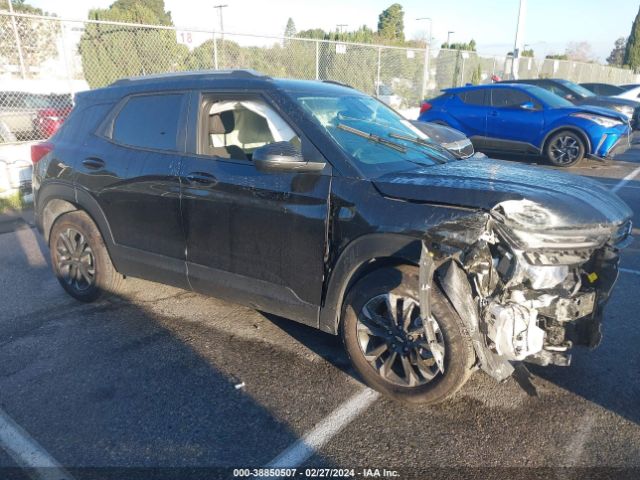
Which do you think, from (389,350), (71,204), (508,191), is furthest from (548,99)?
(71,204)

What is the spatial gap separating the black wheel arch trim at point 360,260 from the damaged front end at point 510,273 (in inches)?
6.1

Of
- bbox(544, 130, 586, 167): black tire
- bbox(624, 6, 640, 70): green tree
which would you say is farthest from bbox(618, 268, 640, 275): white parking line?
bbox(624, 6, 640, 70): green tree

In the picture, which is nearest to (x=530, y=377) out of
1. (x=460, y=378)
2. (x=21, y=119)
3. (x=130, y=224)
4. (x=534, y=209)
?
(x=460, y=378)

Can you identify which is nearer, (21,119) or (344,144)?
(344,144)

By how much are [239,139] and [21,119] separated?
7.82 m

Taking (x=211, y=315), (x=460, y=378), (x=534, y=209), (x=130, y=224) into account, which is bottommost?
(x=211, y=315)

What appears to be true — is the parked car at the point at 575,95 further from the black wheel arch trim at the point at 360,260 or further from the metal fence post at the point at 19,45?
the black wheel arch trim at the point at 360,260

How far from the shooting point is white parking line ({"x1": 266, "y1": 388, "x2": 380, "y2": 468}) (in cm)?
268

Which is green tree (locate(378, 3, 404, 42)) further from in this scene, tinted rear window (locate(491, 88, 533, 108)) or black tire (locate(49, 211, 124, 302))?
black tire (locate(49, 211, 124, 302))

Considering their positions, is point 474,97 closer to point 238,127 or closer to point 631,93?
point 238,127

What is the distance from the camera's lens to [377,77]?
17266 mm

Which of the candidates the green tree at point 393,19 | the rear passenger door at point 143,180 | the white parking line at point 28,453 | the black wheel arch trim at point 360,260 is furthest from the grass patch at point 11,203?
the green tree at point 393,19

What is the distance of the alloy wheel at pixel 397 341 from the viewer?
3.01 meters

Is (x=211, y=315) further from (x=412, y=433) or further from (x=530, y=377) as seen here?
(x=530, y=377)
